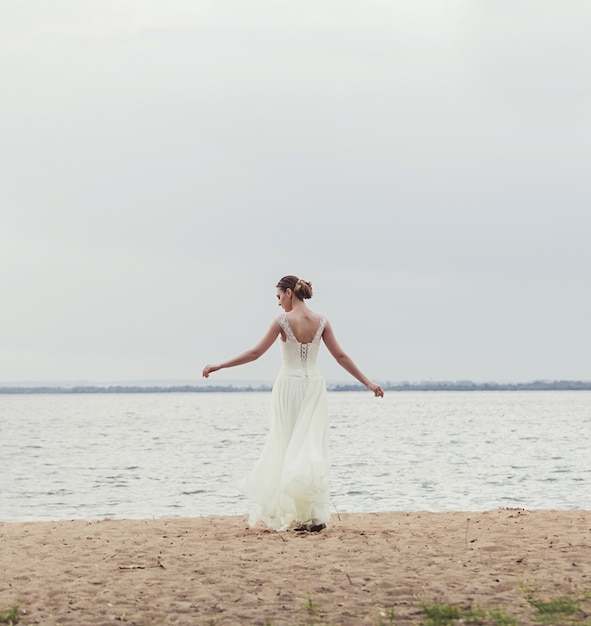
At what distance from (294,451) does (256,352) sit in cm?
116

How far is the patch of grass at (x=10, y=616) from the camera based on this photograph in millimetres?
7039

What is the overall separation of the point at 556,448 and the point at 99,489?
24.7 meters

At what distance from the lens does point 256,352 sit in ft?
34.9

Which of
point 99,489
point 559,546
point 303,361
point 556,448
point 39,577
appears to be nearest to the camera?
point 39,577

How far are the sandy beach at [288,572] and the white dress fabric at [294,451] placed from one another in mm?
354

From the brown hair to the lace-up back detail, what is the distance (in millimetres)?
293

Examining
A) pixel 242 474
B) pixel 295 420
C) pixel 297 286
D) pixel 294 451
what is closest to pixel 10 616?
pixel 294 451

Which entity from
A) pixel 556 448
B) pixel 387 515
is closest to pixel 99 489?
pixel 387 515

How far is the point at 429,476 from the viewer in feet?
91.9

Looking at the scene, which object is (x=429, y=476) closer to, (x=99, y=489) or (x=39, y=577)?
(x=99, y=489)

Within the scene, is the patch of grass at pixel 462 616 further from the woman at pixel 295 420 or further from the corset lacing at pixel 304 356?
the corset lacing at pixel 304 356

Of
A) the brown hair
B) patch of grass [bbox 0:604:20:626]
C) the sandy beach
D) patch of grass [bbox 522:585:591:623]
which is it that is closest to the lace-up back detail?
the brown hair

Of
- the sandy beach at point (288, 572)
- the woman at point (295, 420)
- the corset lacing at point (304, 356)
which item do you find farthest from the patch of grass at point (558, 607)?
the corset lacing at point (304, 356)

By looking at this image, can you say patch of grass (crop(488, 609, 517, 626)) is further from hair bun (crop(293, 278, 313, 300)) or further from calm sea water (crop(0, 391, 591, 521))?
calm sea water (crop(0, 391, 591, 521))
